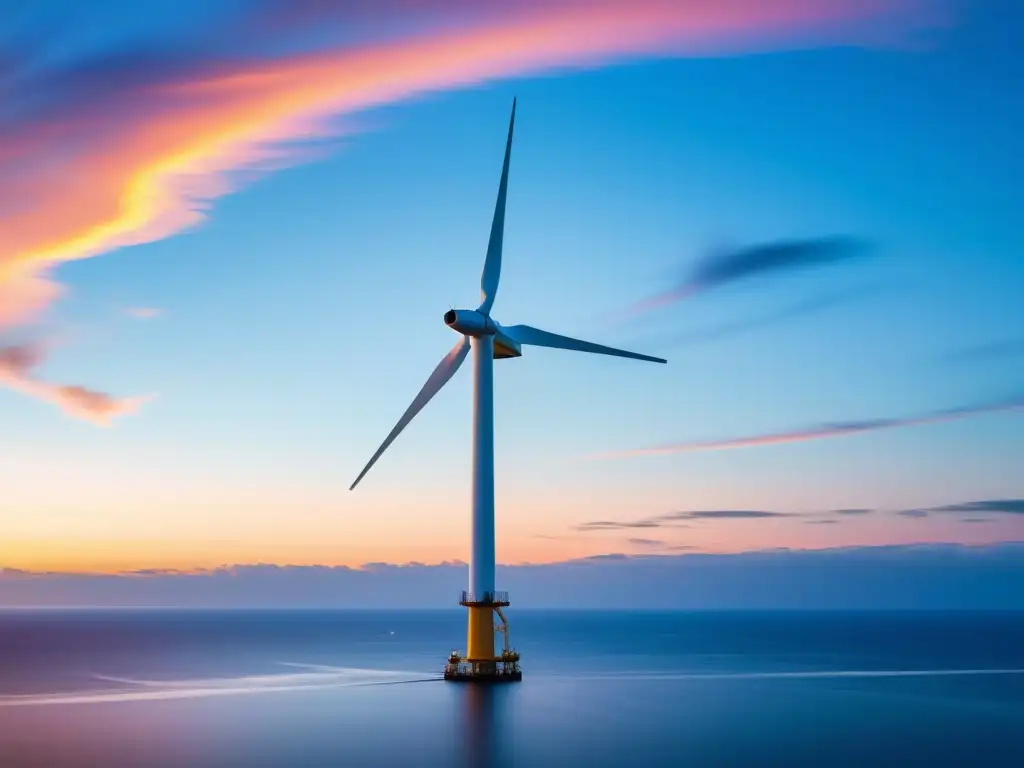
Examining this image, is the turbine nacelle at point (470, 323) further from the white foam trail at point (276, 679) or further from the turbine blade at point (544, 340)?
the white foam trail at point (276, 679)

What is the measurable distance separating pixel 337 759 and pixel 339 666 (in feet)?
304

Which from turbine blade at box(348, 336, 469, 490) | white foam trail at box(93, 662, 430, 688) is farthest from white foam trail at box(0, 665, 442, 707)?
turbine blade at box(348, 336, 469, 490)

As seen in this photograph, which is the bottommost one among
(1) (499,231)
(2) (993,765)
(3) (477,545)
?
(2) (993,765)

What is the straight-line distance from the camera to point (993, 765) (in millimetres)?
80938

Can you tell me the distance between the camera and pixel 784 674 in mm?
161000

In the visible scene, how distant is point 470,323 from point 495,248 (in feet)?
30.0

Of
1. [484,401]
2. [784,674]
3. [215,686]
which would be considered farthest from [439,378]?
[784,674]

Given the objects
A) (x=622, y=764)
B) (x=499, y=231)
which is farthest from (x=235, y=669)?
(x=622, y=764)

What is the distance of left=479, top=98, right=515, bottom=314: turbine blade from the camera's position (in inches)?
4353

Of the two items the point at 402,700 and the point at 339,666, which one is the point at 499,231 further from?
the point at 339,666

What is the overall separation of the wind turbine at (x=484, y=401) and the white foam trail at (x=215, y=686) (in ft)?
79.3

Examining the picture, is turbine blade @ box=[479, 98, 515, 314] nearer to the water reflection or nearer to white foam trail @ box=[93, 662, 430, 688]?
the water reflection

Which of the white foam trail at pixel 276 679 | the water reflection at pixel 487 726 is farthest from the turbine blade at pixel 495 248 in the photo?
the white foam trail at pixel 276 679

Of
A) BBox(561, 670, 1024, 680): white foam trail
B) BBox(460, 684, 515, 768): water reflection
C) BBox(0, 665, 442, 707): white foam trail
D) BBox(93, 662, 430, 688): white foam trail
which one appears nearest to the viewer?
BBox(460, 684, 515, 768): water reflection
